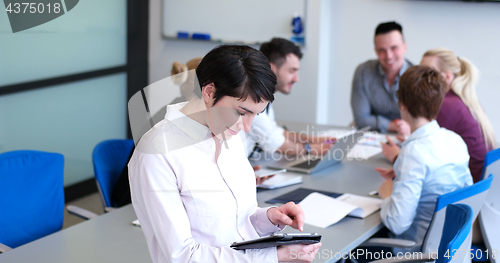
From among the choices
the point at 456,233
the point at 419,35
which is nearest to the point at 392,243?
the point at 456,233

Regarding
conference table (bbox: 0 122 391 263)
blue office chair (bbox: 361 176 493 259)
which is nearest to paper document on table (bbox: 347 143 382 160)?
conference table (bbox: 0 122 391 263)

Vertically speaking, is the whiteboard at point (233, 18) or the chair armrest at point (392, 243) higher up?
the whiteboard at point (233, 18)

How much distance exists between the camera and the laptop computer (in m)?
2.63

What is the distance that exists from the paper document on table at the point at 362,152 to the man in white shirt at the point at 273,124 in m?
0.17

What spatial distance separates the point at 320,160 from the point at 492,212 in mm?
883

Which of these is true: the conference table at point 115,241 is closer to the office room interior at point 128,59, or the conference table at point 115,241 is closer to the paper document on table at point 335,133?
the paper document on table at point 335,133

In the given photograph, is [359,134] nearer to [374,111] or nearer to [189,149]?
[374,111]

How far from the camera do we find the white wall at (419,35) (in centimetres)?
430

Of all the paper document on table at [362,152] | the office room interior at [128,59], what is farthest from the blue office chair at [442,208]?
the office room interior at [128,59]

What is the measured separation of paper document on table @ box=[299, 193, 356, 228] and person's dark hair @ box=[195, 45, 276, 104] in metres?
0.86

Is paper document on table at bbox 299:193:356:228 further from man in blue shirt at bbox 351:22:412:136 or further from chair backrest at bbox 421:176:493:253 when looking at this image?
man in blue shirt at bbox 351:22:412:136

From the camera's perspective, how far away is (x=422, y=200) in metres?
2.11

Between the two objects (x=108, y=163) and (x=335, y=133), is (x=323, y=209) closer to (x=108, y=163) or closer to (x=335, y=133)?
(x=108, y=163)

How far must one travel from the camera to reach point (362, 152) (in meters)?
3.04
